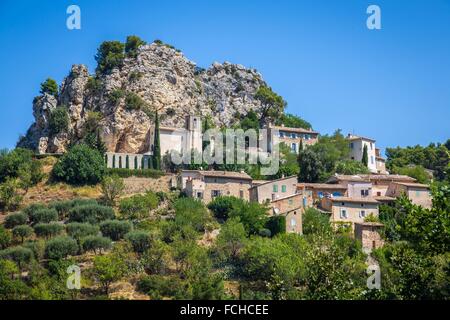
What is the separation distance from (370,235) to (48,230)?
28.1 meters

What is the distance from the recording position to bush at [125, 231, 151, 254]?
53781mm

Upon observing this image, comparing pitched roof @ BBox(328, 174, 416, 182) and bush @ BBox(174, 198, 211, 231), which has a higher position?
pitched roof @ BBox(328, 174, 416, 182)

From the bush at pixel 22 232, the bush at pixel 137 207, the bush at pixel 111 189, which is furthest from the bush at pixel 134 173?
the bush at pixel 22 232

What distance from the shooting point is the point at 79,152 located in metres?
67.4

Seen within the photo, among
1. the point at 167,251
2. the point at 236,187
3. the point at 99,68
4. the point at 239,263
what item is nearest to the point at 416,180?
the point at 236,187

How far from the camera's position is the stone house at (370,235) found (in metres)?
57.4

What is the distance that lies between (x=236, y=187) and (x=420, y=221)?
126 ft

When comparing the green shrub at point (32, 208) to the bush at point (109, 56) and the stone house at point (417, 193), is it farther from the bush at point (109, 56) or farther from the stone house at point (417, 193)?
the stone house at point (417, 193)

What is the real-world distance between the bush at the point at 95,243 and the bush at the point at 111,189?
1015cm

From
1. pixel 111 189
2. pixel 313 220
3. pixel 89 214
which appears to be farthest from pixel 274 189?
pixel 89 214

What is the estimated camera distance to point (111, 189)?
210 ft

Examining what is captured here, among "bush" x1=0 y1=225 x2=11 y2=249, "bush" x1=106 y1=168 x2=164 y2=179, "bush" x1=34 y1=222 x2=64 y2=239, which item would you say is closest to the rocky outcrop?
"bush" x1=106 y1=168 x2=164 y2=179

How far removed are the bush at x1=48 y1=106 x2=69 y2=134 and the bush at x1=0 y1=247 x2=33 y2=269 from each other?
28960mm

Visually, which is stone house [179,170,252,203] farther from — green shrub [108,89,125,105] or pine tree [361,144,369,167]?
pine tree [361,144,369,167]
